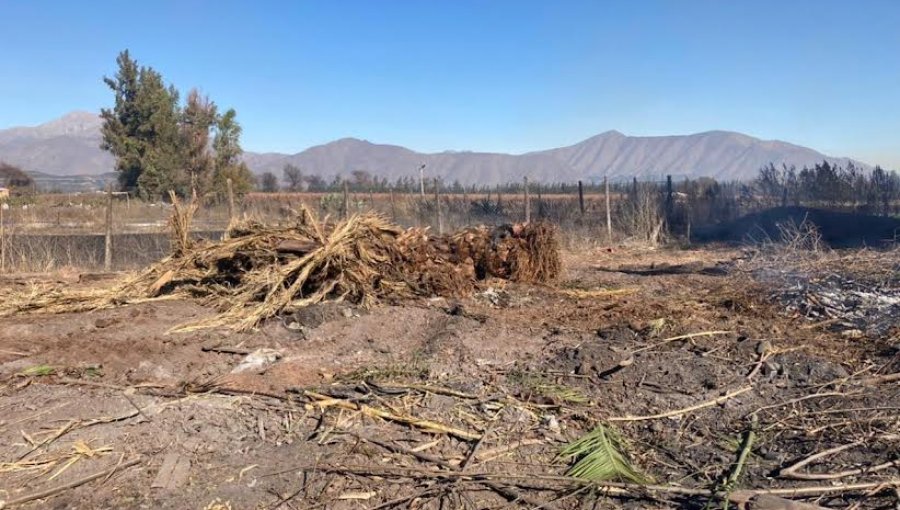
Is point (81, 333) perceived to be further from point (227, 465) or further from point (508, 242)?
point (508, 242)

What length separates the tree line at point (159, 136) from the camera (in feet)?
108

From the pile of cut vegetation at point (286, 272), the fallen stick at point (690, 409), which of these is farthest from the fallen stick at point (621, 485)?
the pile of cut vegetation at point (286, 272)

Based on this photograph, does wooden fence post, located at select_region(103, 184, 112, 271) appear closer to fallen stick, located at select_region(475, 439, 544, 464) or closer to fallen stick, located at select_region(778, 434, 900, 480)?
fallen stick, located at select_region(475, 439, 544, 464)

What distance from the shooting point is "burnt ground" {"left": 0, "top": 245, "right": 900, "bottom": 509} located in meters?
3.60

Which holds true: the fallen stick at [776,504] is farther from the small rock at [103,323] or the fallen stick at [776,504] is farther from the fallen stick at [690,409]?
the small rock at [103,323]

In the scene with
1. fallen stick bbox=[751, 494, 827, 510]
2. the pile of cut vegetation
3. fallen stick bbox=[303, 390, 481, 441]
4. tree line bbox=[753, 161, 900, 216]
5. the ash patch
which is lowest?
fallen stick bbox=[751, 494, 827, 510]

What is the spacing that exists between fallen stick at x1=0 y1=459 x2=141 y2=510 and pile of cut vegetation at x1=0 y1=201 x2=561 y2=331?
3.08 meters

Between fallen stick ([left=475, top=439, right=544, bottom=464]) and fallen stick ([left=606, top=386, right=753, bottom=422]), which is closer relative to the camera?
fallen stick ([left=475, top=439, right=544, bottom=464])

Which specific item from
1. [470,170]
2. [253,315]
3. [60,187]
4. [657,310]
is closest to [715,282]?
[657,310]

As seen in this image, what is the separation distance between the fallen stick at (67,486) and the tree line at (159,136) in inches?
1202

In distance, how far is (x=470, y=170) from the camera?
18138 cm

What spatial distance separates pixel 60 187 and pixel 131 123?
17.6 feet

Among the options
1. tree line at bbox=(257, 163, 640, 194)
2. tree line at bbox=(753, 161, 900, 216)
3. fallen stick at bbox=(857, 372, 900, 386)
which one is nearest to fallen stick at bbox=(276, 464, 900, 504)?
fallen stick at bbox=(857, 372, 900, 386)

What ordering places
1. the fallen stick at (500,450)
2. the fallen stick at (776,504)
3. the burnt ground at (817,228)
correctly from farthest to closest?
the burnt ground at (817,228) < the fallen stick at (500,450) < the fallen stick at (776,504)
